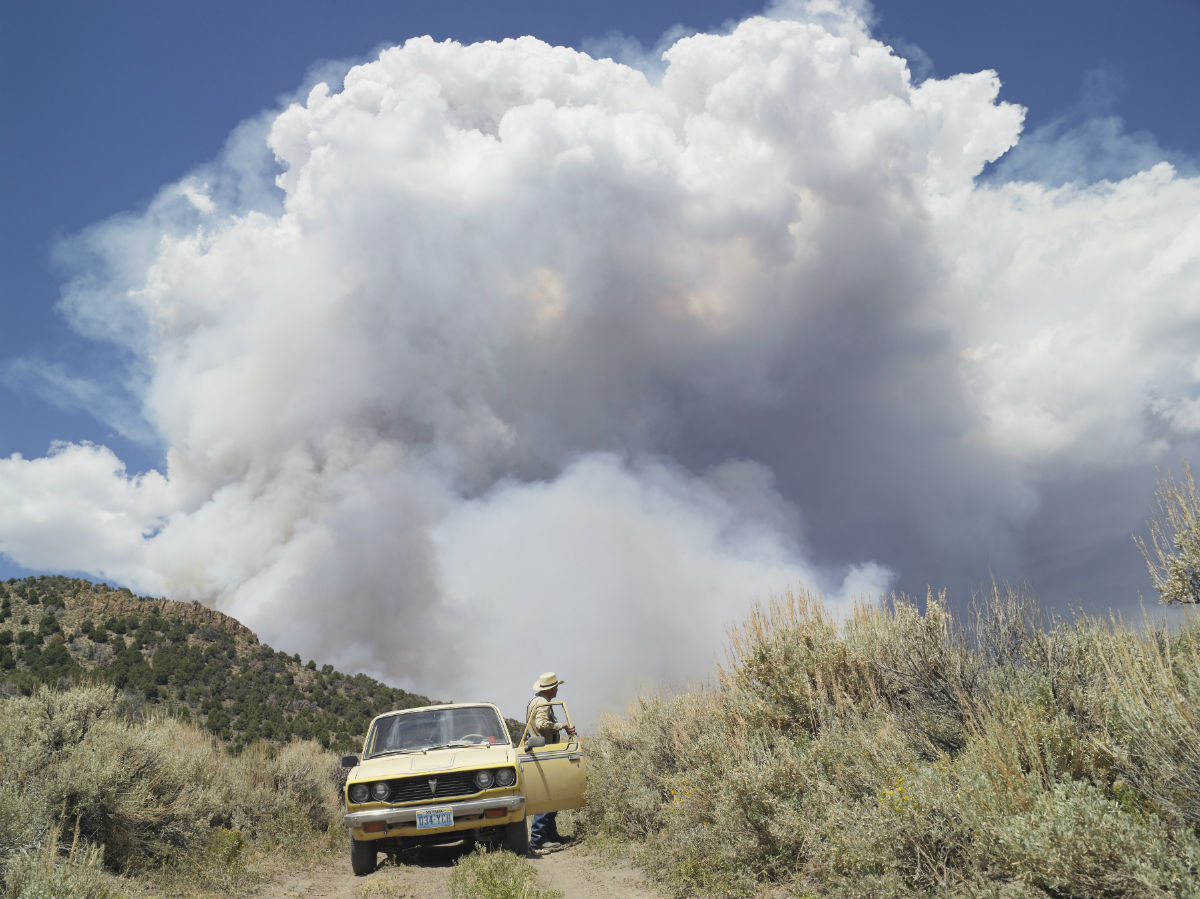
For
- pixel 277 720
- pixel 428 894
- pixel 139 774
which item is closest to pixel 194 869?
pixel 139 774

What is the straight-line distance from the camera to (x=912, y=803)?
5.25 meters

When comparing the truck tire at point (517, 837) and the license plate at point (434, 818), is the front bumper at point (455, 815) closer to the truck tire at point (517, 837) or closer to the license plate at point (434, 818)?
the license plate at point (434, 818)

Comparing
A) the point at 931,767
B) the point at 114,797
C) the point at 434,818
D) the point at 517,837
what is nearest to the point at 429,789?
the point at 434,818

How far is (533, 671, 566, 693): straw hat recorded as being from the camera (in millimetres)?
11656

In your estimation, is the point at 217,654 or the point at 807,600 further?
the point at 217,654

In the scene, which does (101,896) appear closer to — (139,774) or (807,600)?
(139,774)

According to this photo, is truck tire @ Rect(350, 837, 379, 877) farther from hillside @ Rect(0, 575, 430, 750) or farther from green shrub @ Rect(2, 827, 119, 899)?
hillside @ Rect(0, 575, 430, 750)

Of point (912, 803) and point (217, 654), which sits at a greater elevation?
point (217, 654)

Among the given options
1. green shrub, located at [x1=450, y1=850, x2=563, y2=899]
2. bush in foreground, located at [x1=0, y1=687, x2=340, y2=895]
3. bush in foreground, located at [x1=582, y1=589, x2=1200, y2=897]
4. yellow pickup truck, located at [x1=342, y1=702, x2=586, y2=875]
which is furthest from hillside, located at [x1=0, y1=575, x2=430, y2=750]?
bush in foreground, located at [x1=582, y1=589, x2=1200, y2=897]

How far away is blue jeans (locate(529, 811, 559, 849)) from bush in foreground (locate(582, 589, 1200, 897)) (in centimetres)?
87

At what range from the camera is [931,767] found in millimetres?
6074

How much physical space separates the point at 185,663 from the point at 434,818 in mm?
55161

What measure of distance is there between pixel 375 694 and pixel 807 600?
65.9m

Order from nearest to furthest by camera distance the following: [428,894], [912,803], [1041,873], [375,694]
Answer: [1041,873]
[912,803]
[428,894]
[375,694]
